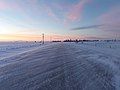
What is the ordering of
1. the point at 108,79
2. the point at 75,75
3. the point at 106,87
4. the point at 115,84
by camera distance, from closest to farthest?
the point at 106,87
the point at 115,84
the point at 108,79
the point at 75,75

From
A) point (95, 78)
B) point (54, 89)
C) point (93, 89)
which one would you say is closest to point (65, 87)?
point (54, 89)

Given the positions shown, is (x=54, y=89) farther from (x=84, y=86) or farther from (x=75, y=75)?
(x=75, y=75)

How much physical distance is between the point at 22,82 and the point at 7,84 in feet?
2.06

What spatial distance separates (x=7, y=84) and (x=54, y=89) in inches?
89.4

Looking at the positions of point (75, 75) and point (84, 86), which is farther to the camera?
point (75, 75)

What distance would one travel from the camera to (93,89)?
257 inches

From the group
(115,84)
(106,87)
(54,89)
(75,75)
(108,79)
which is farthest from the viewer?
(75,75)

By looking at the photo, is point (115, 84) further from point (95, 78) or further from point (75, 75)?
point (75, 75)

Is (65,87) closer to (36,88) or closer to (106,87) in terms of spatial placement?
(36,88)

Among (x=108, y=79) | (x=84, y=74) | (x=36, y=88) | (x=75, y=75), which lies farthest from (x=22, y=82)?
(x=108, y=79)

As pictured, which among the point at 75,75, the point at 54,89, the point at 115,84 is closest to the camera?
the point at 54,89

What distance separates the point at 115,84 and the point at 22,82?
3918 mm

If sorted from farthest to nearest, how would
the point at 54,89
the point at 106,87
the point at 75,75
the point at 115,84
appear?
the point at 75,75 → the point at 115,84 → the point at 106,87 → the point at 54,89

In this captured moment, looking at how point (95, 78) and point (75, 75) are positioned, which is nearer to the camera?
point (95, 78)
